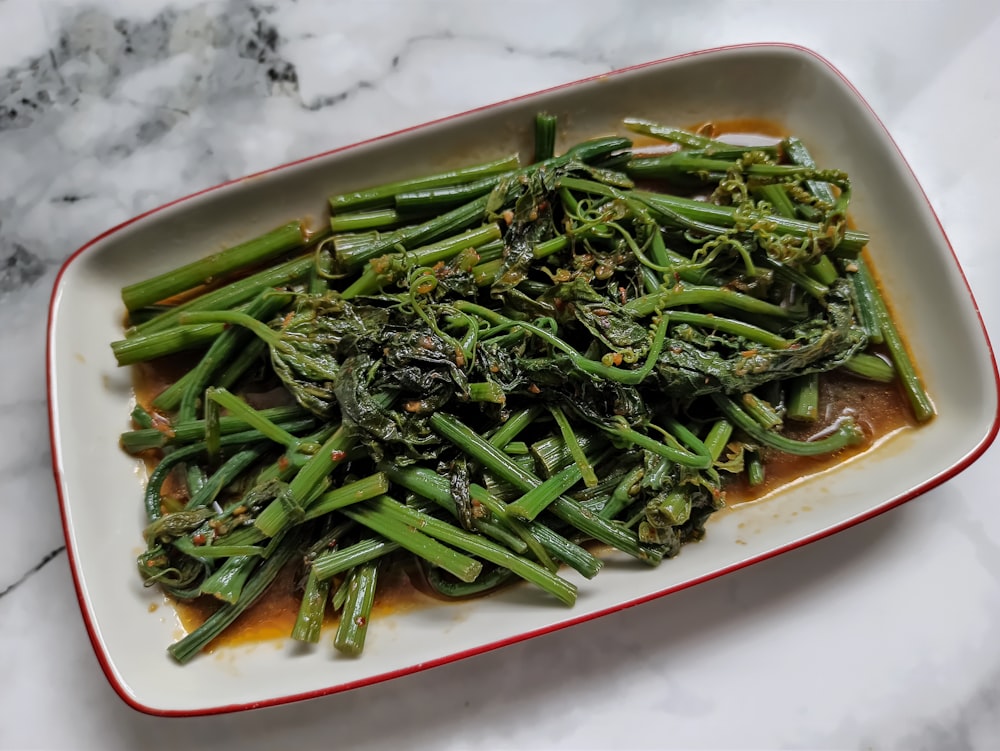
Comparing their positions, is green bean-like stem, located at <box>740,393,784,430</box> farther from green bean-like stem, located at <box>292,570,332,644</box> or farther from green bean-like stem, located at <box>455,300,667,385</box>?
green bean-like stem, located at <box>292,570,332,644</box>

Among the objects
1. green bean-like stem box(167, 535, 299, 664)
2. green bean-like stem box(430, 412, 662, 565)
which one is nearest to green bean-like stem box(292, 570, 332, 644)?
green bean-like stem box(167, 535, 299, 664)

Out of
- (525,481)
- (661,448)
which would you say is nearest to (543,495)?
(525,481)

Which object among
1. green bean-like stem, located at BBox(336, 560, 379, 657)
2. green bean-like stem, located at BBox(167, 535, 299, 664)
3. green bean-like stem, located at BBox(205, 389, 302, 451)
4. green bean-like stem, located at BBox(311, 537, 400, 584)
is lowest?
green bean-like stem, located at BBox(167, 535, 299, 664)

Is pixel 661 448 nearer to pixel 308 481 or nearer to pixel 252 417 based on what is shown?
pixel 308 481

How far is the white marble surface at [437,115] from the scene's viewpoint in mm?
2406

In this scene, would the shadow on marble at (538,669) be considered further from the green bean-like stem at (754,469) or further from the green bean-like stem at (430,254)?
the green bean-like stem at (430,254)

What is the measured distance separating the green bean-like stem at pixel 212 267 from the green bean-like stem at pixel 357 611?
1.12 meters

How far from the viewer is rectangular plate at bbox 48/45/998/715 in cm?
209

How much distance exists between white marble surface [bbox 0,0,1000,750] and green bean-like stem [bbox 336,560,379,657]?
0.36m

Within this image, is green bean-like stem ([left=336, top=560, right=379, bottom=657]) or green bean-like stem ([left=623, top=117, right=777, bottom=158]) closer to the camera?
green bean-like stem ([left=336, top=560, right=379, bottom=657])

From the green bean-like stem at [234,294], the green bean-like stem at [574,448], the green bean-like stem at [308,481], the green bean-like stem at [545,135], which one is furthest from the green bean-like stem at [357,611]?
the green bean-like stem at [545,135]

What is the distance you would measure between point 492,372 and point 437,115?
127 centimetres

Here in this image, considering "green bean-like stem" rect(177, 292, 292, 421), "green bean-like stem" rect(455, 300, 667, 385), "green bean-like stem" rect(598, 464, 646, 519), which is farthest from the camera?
"green bean-like stem" rect(177, 292, 292, 421)

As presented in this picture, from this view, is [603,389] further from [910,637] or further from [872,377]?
[910,637]
